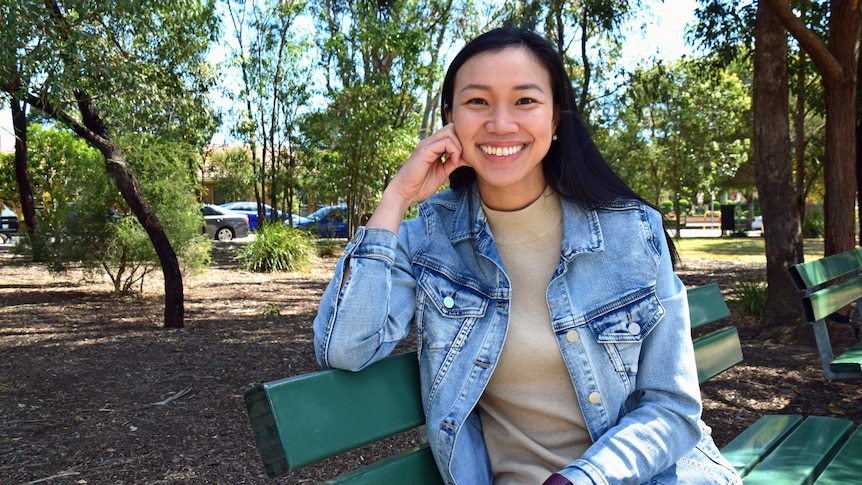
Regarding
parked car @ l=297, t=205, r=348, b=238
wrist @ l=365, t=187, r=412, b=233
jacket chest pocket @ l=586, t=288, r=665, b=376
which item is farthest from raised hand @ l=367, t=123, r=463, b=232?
parked car @ l=297, t=205, r=348, b=238

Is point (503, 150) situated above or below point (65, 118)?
below

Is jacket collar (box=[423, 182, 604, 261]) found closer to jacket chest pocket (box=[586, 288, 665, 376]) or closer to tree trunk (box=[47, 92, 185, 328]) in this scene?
jacket chest pocket (box=[586, 288, 665, 376])

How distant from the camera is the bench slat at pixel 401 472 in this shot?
164 centimetres

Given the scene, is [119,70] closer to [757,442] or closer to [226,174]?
[757,442]

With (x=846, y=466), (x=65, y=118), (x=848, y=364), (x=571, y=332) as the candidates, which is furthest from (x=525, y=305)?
(x=65, y=118)

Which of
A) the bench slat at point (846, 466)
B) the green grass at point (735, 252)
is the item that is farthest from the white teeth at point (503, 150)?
the green grass at point (735, 252)

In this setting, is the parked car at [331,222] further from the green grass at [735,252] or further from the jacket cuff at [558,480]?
the jacket cuff at [558,480]

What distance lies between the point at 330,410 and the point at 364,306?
26 centimetres

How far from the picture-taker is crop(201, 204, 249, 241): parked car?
26.2 metres

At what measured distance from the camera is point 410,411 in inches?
73.9

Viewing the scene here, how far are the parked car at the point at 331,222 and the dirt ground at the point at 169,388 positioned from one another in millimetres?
9379

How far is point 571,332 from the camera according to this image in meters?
1.80

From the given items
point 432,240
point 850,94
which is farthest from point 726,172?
point 432,240

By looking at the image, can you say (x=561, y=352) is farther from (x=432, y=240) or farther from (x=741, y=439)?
(x=741, y=439)
